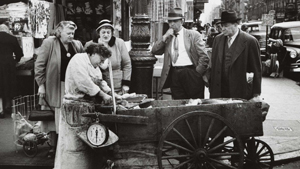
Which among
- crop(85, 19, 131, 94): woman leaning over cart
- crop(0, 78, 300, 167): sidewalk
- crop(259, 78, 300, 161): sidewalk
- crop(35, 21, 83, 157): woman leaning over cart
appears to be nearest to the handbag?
crop(35, 21, 83, 157): woman leaning over cart

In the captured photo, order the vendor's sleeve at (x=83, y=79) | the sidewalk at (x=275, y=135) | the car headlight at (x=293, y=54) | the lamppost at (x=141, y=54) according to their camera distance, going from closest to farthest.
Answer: the vendor's sleeve at (x=83, y=79) → the sidewalk at (x=275, y=135) → the lamppost at (x=141, y=54) → the car headlight at (x=293, y=54)

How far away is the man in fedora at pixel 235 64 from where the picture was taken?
6051mm

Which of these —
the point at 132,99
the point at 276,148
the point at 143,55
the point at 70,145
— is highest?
the point at 143,55

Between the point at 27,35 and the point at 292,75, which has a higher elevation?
the point at 27,35

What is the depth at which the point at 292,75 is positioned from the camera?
1827cm

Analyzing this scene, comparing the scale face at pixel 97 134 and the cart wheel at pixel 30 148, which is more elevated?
the scale face at pixel 97 134

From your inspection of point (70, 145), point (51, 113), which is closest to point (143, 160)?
point (70, 145)

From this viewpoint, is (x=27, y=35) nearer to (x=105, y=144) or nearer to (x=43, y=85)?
(x=43, y=85)

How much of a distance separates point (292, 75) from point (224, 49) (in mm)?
12975

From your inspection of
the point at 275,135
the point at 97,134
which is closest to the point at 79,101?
the point at 97,134

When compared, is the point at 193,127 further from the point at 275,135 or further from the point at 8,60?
the point at 8,60

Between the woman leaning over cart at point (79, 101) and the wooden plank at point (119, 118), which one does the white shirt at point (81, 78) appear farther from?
the wooden plank at point (119, 118)

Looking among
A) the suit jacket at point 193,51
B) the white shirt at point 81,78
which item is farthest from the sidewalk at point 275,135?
the suit jacket at point 193,51

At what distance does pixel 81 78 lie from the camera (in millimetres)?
5145
